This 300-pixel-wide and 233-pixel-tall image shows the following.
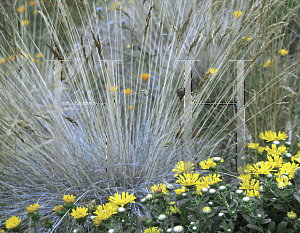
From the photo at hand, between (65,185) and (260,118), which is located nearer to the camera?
(65,185)

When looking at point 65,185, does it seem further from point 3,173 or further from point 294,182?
point 294,182

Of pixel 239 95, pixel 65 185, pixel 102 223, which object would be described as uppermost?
pixel 239 95

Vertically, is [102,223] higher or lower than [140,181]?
Answer: higher

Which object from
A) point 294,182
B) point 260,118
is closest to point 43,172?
point 294,182

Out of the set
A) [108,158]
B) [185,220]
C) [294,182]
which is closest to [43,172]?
[108,158]

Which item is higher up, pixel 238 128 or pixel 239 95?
pixel 239 95

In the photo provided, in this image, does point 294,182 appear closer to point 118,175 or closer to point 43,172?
point 118,175

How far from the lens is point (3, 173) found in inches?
49.7

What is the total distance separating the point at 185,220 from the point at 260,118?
36.9 inches

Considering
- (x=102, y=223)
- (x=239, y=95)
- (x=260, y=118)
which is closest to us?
(x=102, y=223)

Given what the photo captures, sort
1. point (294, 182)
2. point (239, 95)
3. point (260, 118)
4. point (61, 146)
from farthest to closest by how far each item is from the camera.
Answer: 1. point (260, 118)
2. point (239, 95)
3. point (61, 146)
4. point (294, 182)

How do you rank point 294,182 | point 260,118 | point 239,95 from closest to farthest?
point 294,182 < point 239,95 < point 260,118

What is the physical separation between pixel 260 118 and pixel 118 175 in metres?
0.87

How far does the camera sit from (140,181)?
1260mm
